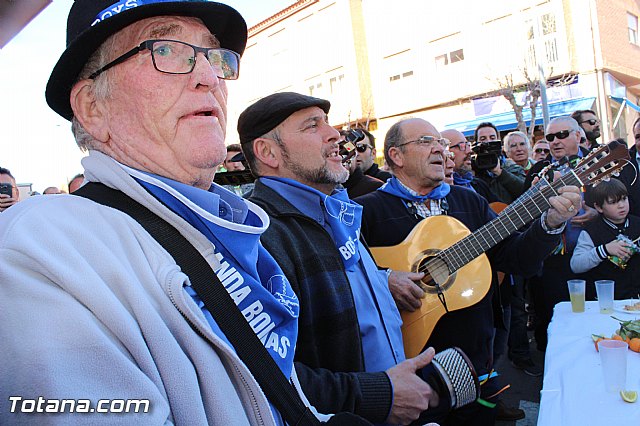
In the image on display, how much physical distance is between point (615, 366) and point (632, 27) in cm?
2070

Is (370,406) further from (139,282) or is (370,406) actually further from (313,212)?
(139,282)

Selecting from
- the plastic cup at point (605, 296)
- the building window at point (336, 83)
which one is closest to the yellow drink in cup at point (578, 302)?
the plastic cup at point (605, 296)

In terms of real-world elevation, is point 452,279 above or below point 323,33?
below

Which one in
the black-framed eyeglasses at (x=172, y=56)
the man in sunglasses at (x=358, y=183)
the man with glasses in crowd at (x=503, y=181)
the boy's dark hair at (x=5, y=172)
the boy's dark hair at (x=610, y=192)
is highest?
the boy's dark hair at (x=5, y=172)

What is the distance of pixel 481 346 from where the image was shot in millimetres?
2609

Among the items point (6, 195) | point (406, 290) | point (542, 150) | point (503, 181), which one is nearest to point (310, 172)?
point (406, 290)

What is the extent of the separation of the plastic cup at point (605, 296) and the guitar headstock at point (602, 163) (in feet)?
2.57

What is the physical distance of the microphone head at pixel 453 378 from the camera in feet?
5.42

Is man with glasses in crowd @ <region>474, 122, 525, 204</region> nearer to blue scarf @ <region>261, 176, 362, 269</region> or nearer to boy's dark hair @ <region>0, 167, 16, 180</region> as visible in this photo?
blue scarf @ <region>261, 176, 362, 269</region>

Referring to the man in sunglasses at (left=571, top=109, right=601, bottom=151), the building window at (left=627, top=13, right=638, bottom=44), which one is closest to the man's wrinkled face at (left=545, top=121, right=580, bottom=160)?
the man in sunglasses at (left=571, top=109, right=601, bottom=151)

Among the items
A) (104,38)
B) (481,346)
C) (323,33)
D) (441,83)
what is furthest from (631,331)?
(323,33)

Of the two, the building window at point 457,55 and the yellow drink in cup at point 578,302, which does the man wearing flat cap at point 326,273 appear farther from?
the building window at point 457,55

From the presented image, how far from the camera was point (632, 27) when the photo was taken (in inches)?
700

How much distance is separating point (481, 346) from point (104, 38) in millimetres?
2393
